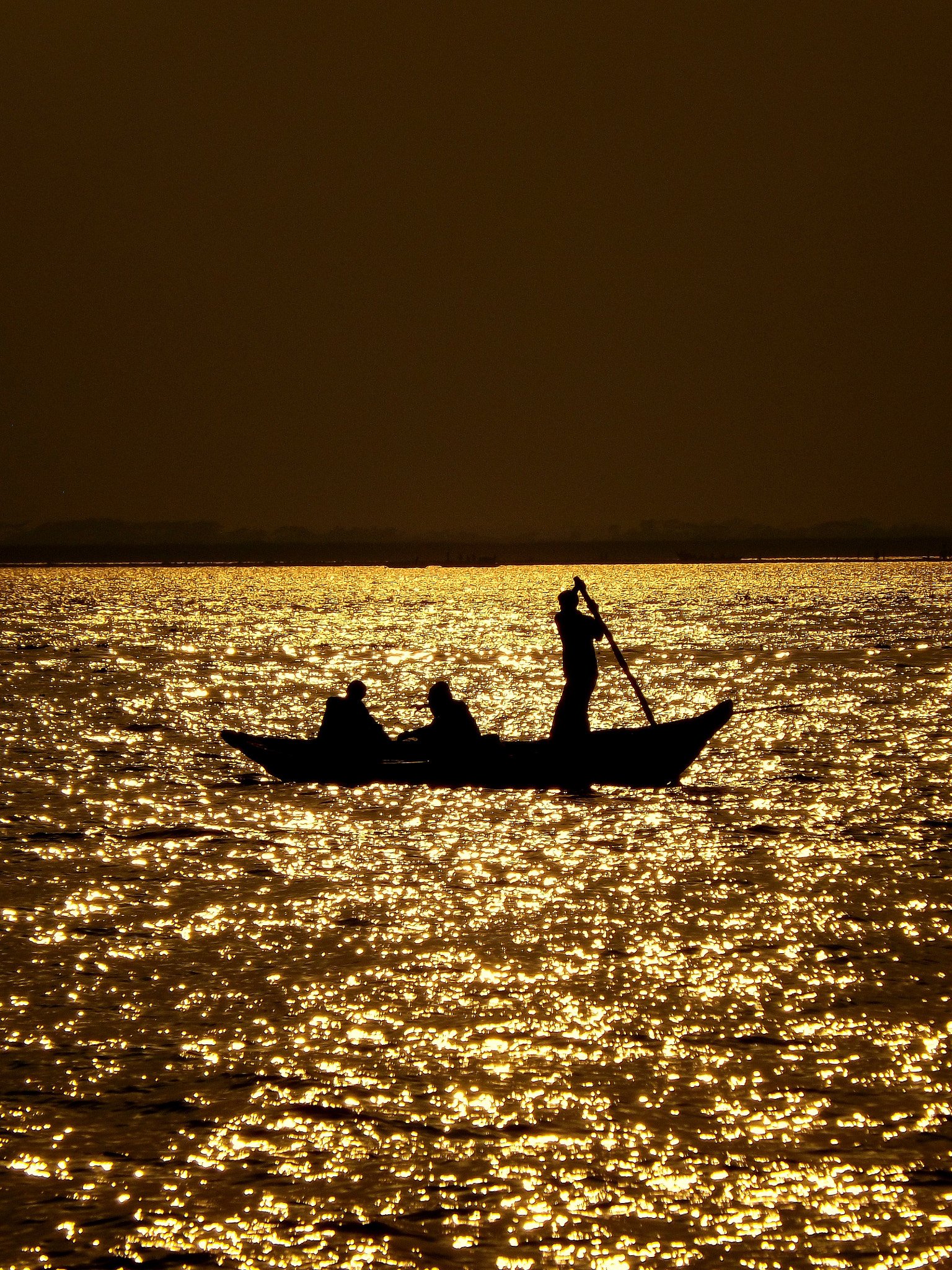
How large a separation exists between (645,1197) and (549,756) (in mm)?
12343

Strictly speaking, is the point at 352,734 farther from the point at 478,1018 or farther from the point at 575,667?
the point at 478,1018

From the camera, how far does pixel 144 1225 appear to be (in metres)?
6.27

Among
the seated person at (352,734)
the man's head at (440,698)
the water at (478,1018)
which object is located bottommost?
the water at (478,1018)

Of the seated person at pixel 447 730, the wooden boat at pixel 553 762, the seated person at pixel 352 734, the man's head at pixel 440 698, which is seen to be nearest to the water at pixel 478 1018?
the wooden boat at pixel 553 762

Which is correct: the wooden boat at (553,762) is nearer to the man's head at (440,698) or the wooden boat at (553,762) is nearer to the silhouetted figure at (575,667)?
the silhouetted figure at (575,667)

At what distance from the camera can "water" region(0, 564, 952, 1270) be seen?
6289 mm

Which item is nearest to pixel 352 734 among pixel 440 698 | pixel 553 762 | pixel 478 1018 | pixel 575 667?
pixel 440 698

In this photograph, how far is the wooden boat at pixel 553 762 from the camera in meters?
18.7

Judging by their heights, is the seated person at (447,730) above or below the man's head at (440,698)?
below

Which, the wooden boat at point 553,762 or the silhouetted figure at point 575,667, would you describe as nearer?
the silhouetted figure at point 575,667

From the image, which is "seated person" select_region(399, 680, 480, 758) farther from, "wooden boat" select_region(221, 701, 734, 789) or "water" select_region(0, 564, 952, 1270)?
"water" select_region(0, 564, 952, 1270)

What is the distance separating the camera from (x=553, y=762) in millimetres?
18750

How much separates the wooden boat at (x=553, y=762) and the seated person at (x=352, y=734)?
0.12 metres

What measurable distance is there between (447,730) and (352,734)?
1545mm
